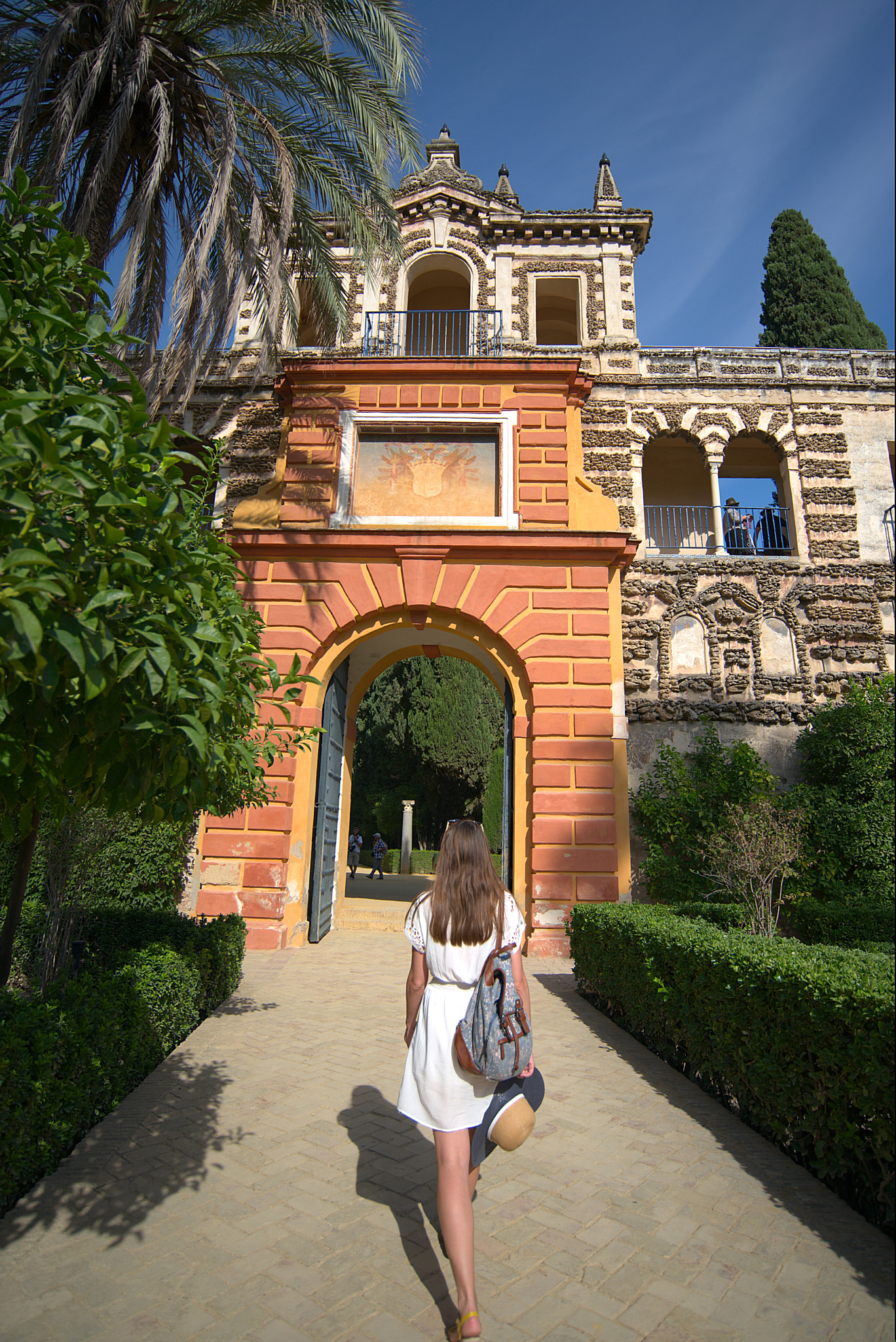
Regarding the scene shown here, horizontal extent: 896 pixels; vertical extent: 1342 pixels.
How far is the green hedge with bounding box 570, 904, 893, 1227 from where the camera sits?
3238 millimetres

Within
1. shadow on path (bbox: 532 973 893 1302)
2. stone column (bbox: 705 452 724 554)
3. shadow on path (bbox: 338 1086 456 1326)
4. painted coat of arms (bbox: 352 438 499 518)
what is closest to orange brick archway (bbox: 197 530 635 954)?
painted coat of arms (bbox: 352 438 499 518)

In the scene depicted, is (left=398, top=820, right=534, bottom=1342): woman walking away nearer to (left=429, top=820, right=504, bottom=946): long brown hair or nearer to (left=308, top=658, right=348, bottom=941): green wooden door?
(left=429, top=820, right=504, bottom=946): long brown hair

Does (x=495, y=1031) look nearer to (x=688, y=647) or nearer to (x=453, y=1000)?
(x=453, y=1000)

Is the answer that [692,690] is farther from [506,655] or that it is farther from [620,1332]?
[620,1332]

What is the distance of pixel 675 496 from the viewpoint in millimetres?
17797

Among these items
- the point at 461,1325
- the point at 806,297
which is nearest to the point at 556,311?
the point at 806,297

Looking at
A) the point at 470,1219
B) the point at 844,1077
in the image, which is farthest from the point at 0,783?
the point at 844,1077

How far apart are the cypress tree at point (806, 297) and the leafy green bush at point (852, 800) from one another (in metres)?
12.4

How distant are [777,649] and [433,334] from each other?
9.25 meters

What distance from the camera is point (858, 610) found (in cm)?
1344

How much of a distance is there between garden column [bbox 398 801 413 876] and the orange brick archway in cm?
1650

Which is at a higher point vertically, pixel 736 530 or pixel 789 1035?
A: pixel 736 530

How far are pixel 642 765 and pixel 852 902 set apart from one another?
362cm

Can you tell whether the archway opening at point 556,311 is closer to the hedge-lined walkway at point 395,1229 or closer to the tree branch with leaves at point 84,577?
the tree branch with leaves at point 84,577
